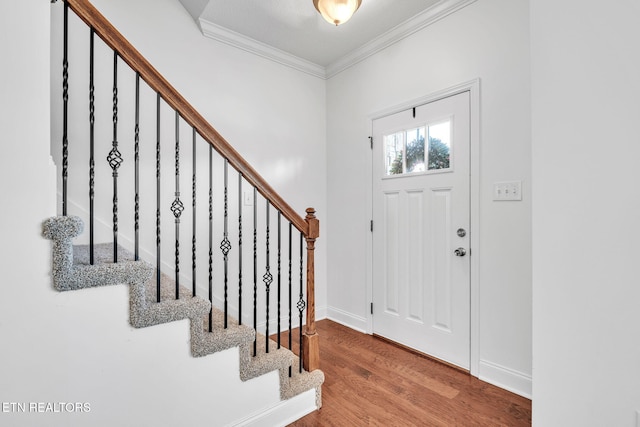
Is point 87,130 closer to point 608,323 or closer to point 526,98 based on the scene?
point 526,98

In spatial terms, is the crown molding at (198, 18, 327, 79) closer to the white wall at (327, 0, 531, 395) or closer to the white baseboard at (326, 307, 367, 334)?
the white wall at (327, 0, 531, 395)

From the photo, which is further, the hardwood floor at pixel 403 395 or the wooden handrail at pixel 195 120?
the hardwood floor at pixel 403 395

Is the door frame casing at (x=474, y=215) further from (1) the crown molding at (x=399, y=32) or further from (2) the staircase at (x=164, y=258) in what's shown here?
(2) the staircase at (x=164, y=258)

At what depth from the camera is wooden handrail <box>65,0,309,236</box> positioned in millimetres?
1143

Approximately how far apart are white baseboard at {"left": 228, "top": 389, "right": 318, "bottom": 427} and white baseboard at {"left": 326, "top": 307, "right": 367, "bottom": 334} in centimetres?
118

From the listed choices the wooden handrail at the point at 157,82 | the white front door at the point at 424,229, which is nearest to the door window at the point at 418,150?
the white front door at the point at 424,229

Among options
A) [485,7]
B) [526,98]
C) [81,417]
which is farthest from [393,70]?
[81,417]

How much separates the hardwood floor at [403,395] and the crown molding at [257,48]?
2.61m

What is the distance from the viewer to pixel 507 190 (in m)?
1.90

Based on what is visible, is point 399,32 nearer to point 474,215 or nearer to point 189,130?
point 474,215

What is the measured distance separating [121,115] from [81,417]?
5.96ft

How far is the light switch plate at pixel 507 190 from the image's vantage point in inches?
72.9

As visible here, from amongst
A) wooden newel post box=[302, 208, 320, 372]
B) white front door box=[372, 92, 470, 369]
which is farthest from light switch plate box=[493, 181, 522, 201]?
wooden newel post box=[302, 208, 320, 372]

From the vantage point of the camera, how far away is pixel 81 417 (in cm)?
111
